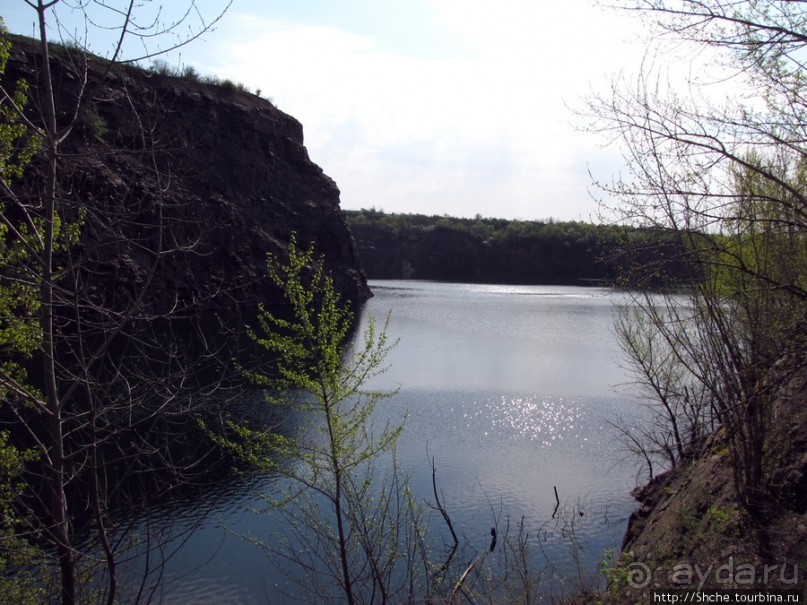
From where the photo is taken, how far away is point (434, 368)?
93.7ft

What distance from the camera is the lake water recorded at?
11.7 metres

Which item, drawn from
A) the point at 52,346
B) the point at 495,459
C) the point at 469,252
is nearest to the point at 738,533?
the point at 52,346

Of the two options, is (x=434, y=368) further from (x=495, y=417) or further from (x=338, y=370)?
(x=338, y=370)

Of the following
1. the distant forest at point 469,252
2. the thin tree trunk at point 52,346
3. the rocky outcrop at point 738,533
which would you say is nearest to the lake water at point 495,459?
the rocky outcrop at point 738,533

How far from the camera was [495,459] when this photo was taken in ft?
56.3

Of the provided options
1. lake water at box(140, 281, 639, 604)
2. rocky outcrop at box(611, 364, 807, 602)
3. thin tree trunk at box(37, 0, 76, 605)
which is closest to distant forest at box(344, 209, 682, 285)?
lake water at box(140, 281, 639, 604)

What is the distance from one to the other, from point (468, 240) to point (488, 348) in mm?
86426

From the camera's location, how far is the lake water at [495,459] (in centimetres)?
1169

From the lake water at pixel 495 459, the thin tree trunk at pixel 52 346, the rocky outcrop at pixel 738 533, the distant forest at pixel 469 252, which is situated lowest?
the lake water at pixel 495 459

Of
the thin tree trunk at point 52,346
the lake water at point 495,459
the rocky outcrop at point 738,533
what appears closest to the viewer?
the thin tree trunk at point 52,346

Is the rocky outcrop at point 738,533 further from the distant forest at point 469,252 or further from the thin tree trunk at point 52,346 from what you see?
the distant forest at point 469,252

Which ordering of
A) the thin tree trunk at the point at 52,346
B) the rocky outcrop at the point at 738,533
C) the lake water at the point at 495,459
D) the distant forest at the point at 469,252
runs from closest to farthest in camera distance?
the thin tree trunk at the point at 52,346
the rocky outcrop at the point at 738,533
the lake water at the point at 495,459
the distant forest at the point at 469,252

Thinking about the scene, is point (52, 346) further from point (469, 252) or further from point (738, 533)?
point (469, 252)

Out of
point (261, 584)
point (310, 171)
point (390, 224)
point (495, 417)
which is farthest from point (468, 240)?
point (261, 584)
